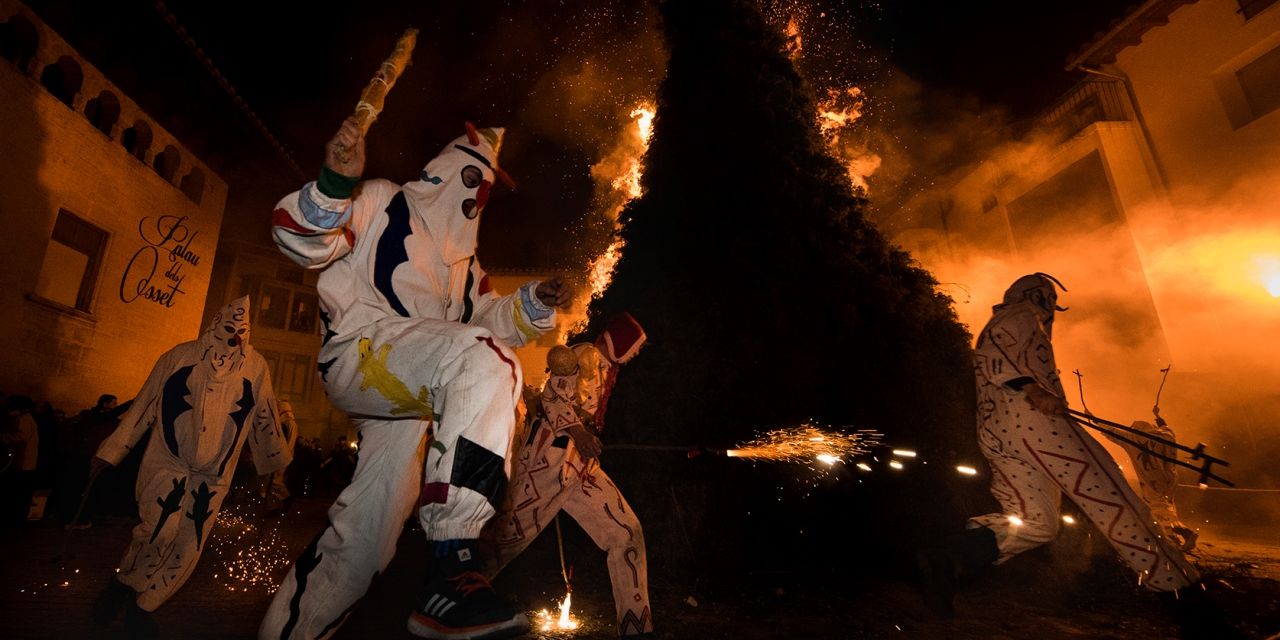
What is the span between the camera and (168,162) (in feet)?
44.7

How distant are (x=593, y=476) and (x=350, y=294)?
2.87 meters

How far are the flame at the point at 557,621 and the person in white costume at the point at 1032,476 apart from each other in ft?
9.33

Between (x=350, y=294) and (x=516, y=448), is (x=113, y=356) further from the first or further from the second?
(x=350, y=294)

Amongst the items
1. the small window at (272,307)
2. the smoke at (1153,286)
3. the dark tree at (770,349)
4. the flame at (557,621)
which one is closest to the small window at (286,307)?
the small window at (272,307)

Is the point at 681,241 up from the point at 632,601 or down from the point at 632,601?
up

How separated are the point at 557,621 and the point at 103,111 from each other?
14.4m

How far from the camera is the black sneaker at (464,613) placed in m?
1.69

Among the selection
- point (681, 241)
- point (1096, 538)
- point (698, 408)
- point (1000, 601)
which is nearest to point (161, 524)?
point (698, 408)

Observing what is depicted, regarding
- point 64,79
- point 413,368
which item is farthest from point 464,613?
point 64,79

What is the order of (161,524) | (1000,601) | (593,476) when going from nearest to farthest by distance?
(161,524) → (593,476) → (1000,601)

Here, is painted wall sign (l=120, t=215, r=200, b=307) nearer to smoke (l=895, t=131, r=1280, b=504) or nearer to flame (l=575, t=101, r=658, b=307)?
flame (l=575, t=101, r=658, b=307)

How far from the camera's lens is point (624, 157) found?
9016mm

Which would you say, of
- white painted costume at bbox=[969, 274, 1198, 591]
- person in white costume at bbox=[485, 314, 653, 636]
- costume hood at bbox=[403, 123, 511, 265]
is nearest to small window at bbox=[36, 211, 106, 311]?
person in white costume at bbox=[485, 314, 653, 636]

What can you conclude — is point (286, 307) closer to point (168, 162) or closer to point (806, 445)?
point (168, 162)
